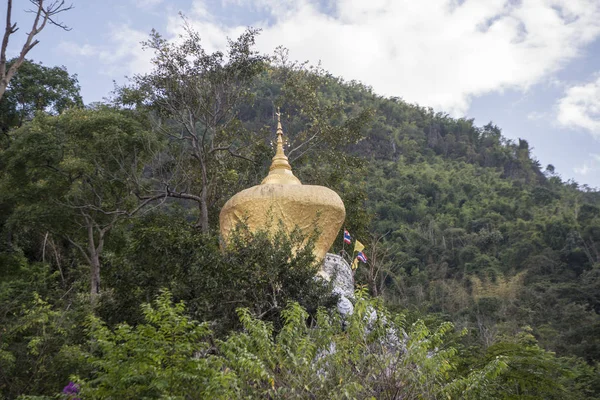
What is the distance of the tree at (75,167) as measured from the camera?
15.8 meters

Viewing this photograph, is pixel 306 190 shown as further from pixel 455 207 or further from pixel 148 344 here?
pixel 455 207

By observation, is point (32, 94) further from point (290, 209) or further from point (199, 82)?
point (290, 209)

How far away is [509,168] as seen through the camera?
78688mm

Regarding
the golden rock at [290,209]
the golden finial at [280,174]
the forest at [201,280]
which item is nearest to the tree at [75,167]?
the forest at [201,280]

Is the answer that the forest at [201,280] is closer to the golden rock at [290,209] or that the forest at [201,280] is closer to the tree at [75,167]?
the tree at [75,167]

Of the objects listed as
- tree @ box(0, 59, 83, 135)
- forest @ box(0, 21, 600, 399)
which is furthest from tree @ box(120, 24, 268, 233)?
tree @ box(0, 59, 83, 135)

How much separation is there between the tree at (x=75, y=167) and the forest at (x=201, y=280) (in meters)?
0.06

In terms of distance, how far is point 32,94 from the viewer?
21375 mm

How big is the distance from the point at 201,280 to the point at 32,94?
49.7 ft

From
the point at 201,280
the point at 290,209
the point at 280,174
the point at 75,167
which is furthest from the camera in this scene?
the point at 75,167

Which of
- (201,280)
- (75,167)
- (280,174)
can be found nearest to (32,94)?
(75,167)

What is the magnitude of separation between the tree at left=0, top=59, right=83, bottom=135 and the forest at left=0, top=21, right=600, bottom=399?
0.22 ft

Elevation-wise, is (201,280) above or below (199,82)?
below

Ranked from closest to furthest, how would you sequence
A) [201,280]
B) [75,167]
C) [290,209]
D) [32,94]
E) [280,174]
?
[201,280], [290,209], [280,174], [75,167], [32,94]
